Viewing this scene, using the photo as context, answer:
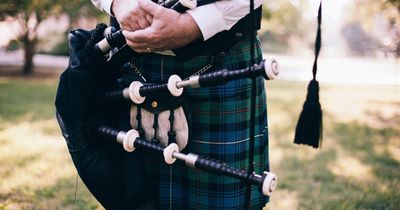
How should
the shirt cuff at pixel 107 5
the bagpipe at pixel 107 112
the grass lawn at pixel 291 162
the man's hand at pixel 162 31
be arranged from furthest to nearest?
1. the grass lawn at pixel 291 162
2. the shirt cuff at pixel 107 5
3. the bagpipe at pixel 107 112
4. the man's hand at pixel 162 31

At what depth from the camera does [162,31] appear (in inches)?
48.3

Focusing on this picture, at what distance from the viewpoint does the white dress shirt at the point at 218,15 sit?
1.26 m

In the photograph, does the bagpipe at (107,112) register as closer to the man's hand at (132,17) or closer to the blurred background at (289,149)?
the man's hand at (132,17)

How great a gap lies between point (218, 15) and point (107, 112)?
1.77 ft

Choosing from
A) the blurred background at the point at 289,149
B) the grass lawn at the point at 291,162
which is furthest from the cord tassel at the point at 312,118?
the grass lawn at the point at 291,162

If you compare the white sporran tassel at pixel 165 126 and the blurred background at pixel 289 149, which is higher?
the white sporran tassel at pixel 165 126

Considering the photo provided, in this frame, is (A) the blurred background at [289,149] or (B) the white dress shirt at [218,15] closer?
(B) the white dress shirt at [218,15]

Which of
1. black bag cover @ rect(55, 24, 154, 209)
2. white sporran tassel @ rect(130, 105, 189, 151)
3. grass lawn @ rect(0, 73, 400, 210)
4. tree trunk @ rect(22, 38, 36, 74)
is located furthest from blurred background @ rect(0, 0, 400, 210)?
white sporran tassel @ rect(130, 105, 189, 151)

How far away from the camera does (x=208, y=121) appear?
1.51 metres

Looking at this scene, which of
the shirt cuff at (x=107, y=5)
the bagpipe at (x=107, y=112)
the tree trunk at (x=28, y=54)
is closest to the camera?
the bagpipe at (x=107, y=112)

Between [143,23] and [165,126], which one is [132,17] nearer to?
[143,23]

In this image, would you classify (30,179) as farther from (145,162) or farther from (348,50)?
(348,50)

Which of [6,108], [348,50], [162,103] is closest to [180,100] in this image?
[162,103]

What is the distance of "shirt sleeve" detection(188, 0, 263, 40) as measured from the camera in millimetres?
1261
